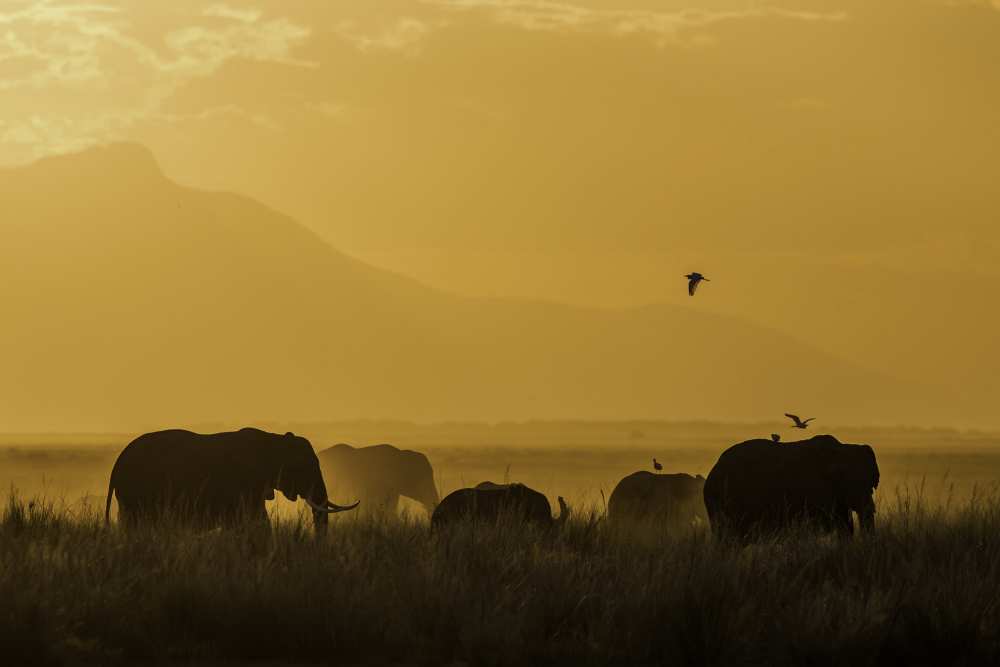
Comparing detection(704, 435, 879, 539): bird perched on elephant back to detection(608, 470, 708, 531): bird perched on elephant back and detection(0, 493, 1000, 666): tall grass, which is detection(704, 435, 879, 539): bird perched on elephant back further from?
detection(0, 493, 1000, 666): tall grass

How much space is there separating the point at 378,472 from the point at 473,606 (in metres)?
27.2

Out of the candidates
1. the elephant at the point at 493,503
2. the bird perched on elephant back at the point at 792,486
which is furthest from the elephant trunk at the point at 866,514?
the elephant at the point at 493,503

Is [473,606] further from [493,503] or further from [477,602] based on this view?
→ [493,503]

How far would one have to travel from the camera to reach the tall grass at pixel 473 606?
1414 cm

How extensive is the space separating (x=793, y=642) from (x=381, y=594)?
3.20 m

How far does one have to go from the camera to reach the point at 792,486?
76.3 feet

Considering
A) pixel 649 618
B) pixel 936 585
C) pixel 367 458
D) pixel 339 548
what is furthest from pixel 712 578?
pixel 367 458

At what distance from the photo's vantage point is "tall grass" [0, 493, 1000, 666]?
14.1 meters

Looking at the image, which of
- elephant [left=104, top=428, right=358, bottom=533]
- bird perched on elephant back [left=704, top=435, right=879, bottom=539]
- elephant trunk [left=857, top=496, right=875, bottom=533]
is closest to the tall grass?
elephant trunk [left=857, top=496, right=875, bottom=533]

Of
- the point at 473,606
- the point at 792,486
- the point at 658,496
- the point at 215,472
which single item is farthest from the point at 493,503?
the point at 473,606

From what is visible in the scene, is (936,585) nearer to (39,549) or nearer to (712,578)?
(712,578)

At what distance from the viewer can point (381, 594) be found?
49.0 ft

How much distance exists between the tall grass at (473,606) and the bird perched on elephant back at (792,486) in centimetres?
602

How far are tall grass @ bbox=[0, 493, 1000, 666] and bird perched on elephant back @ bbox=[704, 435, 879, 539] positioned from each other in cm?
602
